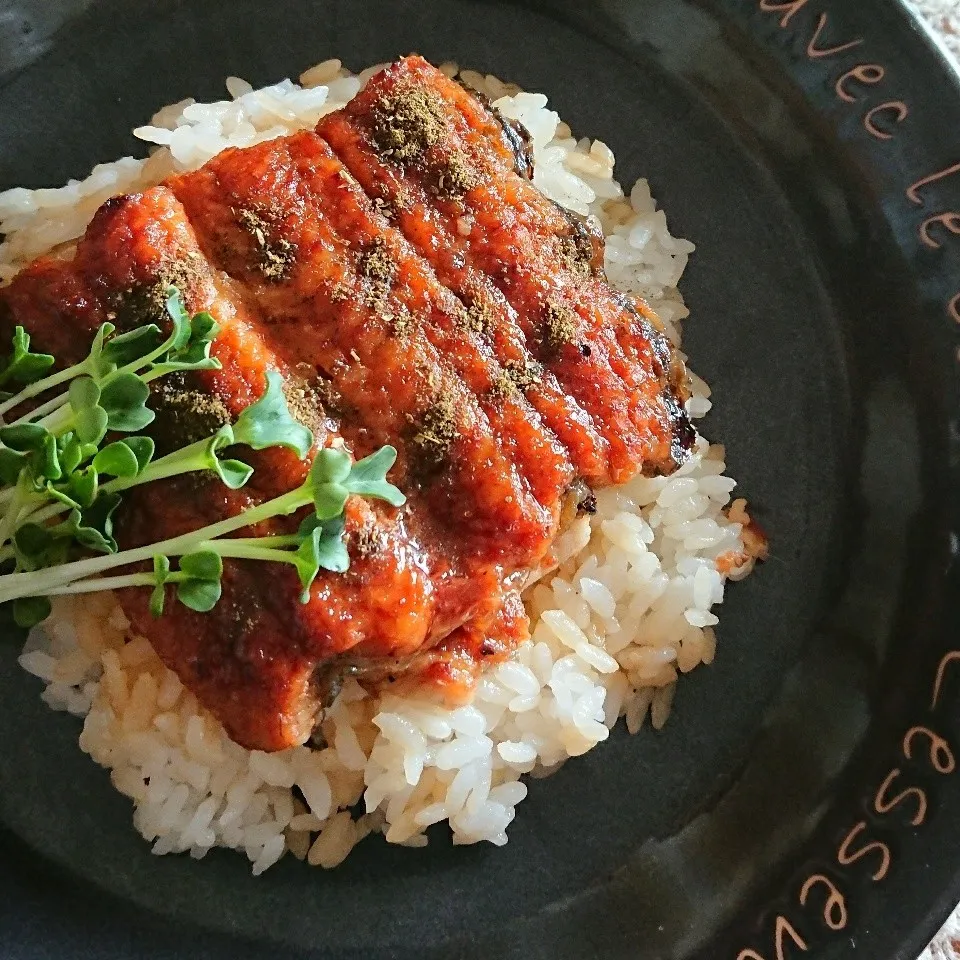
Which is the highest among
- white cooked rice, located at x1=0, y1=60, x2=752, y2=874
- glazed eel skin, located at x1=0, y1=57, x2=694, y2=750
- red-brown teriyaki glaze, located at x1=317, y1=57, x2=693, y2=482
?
red-brown teriyaki glaze, located at x1=317, y1=57, x2=693, y2=482

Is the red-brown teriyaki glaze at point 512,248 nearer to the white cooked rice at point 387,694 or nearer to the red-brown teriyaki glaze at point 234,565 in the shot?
the white cooked rice at point 387,694

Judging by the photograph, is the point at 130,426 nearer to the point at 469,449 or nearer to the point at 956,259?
the point at 469,449

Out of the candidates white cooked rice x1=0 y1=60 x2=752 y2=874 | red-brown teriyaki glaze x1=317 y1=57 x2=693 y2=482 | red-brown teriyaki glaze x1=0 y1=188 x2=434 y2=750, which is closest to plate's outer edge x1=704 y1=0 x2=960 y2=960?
white cooked rice x1=0 y1=60 x2=752 y2=874

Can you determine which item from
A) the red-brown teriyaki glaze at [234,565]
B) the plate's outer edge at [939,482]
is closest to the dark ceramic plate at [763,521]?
the plate's outer edge at [939,482]

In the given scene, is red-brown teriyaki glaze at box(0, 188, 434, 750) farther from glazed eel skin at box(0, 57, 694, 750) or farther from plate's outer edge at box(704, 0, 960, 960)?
plate's outer edge at box(704, 0, 960, 960)

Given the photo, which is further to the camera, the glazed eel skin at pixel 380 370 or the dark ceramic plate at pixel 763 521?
the dark ceramic plate at pixel 763 521

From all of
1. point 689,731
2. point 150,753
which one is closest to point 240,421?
point 150,753

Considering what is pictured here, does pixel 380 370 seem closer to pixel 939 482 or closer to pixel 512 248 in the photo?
pixel 512 248
